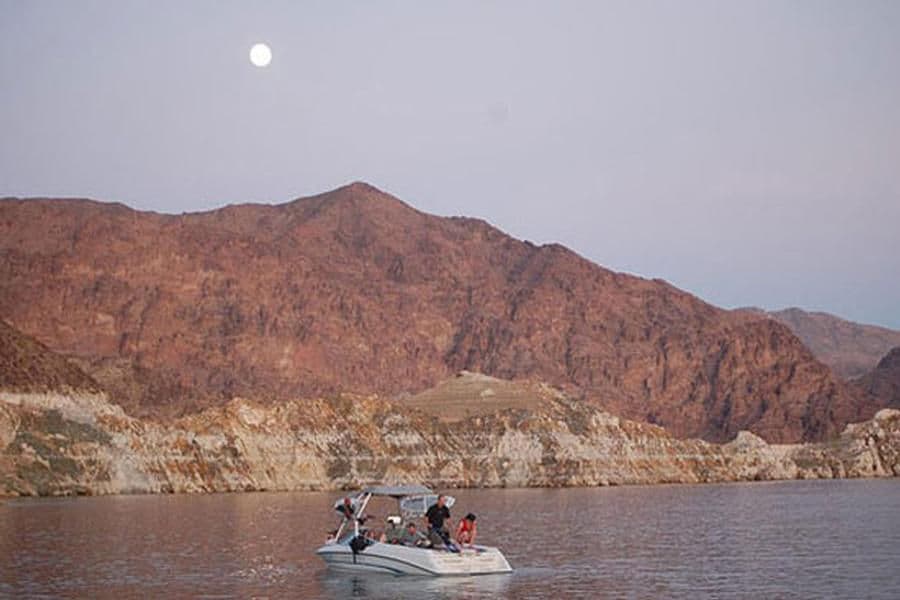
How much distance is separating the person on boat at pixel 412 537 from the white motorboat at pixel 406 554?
0.63 m

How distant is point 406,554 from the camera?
5450 centimetres

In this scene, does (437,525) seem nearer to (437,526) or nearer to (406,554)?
(437,526)

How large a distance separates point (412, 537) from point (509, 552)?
12689mm

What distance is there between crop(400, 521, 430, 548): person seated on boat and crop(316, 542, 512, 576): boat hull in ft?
2.59

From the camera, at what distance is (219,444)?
164125 millimetres

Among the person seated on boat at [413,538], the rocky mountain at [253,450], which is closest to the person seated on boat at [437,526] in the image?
the person seated on boat at [413,538]

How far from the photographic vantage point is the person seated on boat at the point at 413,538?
5544 cm

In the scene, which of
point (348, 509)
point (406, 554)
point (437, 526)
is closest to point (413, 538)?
point (437, 526)

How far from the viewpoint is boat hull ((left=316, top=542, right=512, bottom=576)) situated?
53781mm

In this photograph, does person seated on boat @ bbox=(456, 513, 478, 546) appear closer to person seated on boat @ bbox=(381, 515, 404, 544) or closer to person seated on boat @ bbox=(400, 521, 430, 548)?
person seated on boat @ bbox=(400, 521, 430, 548)

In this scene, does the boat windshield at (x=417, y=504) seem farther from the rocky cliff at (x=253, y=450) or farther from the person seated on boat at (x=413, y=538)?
the rocky cliff at (x=253, y=450)

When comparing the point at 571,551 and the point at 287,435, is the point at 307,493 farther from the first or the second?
the point at 571,551

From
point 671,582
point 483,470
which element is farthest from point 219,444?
point 671,582

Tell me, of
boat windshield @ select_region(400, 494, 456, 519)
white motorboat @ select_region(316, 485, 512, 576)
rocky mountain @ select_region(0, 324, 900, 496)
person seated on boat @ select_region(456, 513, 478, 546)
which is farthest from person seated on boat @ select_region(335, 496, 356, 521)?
rocky mountain @ select_region(0, 324, 900, 496)
